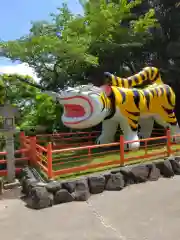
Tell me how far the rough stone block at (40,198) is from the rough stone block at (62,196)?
0.13 metres

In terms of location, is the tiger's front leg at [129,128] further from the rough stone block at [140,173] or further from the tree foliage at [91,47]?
the tree foliage at [91,47]

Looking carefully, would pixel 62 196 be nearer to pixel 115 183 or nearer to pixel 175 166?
pixel 115 183

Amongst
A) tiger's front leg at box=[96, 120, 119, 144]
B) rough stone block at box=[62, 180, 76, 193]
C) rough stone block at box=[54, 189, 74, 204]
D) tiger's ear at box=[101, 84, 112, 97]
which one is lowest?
rough stone block at box=[54, 189, 74, 204]

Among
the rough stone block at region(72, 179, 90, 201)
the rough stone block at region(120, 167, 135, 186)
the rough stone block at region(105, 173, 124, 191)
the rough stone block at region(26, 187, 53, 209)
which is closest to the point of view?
the rough stone block at region(26, 187, 53, 209)

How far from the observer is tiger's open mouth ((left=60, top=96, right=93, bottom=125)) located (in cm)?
774

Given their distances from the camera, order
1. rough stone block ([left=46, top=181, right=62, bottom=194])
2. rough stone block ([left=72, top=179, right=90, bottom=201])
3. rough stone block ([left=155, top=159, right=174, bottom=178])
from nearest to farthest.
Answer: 1. rough stone block ([left=46, top=181, right=62, bottom=194])
2. rough stone block ([left=72, top=179, right=90, bottom=201])
3. rough stone block ([left=155, top=159, right=174, bottom=178])

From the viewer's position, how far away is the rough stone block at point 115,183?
6.14m

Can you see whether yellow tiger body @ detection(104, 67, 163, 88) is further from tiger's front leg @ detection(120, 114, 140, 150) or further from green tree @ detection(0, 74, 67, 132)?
green tree @ detection(0, 74, 67, 132)

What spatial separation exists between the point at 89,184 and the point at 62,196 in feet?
2.38

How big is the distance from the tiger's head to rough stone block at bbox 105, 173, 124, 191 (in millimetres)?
2069

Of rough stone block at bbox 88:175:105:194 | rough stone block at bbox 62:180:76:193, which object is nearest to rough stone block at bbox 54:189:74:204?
rough stone block at bbox 62:180:76:193

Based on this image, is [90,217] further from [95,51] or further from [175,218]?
[95,51]

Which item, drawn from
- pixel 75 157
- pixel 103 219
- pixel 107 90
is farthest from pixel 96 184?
pixel 107 90

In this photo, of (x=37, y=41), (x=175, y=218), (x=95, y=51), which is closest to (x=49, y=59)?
(x=37, y=41)
